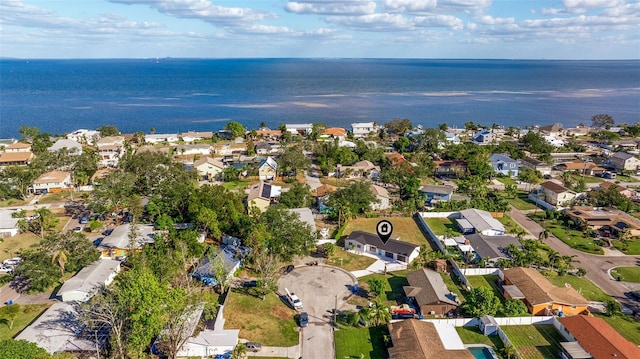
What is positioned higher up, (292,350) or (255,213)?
(255,213)

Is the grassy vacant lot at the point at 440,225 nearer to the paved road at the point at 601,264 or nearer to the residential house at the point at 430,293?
the paved road at the point at 601,264

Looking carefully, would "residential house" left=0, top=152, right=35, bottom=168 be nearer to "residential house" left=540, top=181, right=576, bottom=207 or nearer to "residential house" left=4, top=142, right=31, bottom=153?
"residential house" left=4, top=142, right=31, bottom=153

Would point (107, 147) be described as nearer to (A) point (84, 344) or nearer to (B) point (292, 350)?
(A) point (84, 344)

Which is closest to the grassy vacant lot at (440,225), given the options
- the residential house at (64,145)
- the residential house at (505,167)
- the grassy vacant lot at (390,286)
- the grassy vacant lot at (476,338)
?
the grassy vacant lot at (390,286)

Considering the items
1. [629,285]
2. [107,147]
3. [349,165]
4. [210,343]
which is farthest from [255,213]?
[107,147]

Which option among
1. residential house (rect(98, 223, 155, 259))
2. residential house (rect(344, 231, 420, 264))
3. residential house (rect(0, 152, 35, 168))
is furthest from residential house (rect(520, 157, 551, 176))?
residential house (rect(0, 152, 35, 168))

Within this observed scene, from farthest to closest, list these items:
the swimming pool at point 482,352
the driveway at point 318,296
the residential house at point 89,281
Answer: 1. the residential house at point 89,281
2. the driveway at point 318,296
3. the swimming pool at point 482,352
